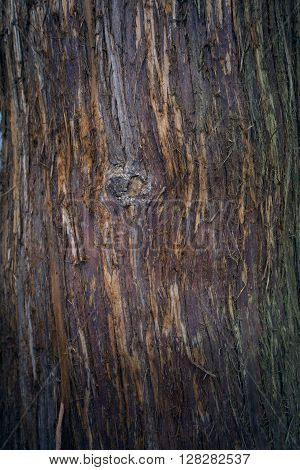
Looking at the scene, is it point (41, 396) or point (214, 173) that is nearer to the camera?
point (214, 173)

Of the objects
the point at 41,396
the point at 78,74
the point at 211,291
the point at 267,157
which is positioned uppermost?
the point at 78,74

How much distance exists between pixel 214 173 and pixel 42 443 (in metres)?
1.33

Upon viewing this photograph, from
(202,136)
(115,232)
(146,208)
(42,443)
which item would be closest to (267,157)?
(202,136)

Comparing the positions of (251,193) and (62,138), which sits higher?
(62,138)

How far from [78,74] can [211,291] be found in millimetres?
989

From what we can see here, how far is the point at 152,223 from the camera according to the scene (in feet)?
4.96

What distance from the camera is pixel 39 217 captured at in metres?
1.65

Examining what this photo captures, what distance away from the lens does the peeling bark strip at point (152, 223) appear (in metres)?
1.51

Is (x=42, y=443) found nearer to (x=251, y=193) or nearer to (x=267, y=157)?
(x=251, y=193)

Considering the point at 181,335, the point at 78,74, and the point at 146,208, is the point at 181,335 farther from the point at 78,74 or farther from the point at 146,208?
the point at 78,74

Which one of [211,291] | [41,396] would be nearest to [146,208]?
[211,291]

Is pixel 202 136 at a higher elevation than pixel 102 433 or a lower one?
higher

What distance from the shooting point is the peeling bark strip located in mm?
1512

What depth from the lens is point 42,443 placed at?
1.68m
